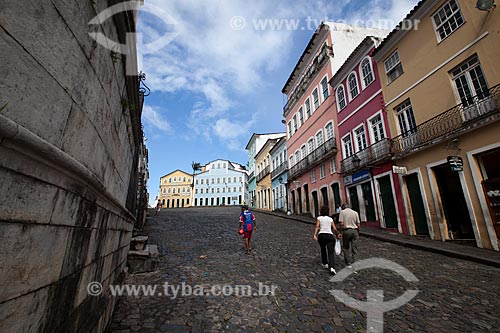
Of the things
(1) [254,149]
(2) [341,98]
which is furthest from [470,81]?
(1) [254,149]

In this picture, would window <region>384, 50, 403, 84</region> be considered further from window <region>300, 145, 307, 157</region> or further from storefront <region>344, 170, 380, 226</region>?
window <region>300, 145, 307, 157</region>

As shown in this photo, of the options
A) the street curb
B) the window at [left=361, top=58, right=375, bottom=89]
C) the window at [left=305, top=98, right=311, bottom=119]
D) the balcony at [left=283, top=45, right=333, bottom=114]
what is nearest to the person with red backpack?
the street curb

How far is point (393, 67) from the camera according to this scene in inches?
483

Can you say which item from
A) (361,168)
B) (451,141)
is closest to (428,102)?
(451,141)

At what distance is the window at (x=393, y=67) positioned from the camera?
12000 millimetres

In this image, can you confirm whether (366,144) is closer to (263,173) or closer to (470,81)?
(470,81)

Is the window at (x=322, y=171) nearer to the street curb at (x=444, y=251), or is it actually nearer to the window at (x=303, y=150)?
the window at (x=303, y=150)

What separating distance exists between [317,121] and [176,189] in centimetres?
5776

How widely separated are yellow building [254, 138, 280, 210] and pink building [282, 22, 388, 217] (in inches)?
305

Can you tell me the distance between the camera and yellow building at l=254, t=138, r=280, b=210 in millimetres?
33062

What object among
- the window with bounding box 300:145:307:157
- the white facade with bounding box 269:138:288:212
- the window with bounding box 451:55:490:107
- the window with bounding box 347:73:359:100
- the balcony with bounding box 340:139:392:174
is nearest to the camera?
the window with bounding box 451:55:490:107

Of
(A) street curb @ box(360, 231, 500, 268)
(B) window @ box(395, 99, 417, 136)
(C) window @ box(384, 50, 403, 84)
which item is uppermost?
(C) window @ box(384, 50, 403, 84)

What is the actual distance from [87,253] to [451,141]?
39.1 ft

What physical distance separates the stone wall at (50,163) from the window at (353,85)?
51.8ft
